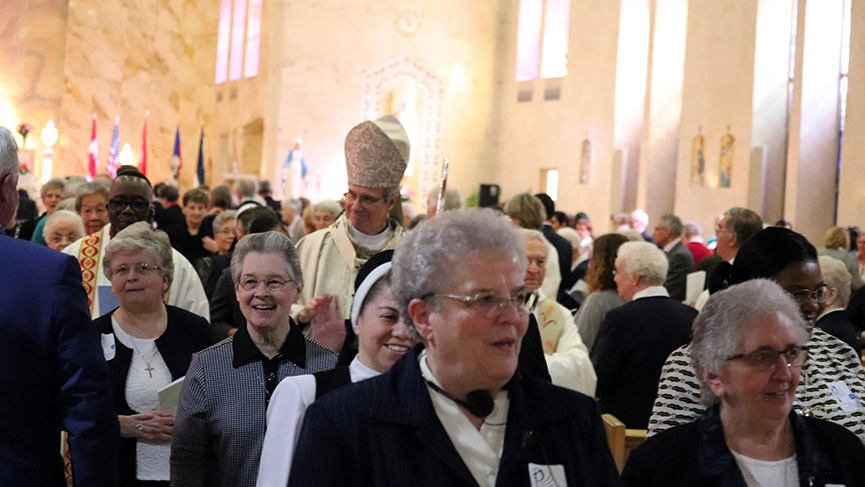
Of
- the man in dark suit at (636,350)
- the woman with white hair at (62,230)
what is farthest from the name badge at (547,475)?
the woman with white hair at (62,230)

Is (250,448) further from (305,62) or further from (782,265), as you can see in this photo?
(305,62)

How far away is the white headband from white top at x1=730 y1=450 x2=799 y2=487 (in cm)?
104

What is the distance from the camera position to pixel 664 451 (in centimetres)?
288

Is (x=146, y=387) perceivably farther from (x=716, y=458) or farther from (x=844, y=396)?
(x=844, y=396)

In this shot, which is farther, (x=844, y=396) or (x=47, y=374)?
(x=844, y=396)

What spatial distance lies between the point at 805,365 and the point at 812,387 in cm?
8

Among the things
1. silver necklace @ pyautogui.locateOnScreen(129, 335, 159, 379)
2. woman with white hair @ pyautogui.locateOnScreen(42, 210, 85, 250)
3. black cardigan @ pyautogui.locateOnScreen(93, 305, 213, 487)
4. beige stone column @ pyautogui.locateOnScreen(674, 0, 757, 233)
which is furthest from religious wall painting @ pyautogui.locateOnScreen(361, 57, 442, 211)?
silver necklace @ pyautogui.locateOnScreen(129, 335, 159, 379)

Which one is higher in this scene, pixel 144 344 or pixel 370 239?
pixel 370 239

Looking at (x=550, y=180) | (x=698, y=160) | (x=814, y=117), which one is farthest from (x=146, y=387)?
(x=550, y=180)

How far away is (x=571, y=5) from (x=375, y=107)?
530 centimetres

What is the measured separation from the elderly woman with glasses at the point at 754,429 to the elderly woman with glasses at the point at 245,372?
1200 millimetres

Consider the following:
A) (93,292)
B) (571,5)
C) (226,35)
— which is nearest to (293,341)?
(93,292)

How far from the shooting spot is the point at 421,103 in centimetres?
2636

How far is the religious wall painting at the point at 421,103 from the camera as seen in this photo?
26141mm
